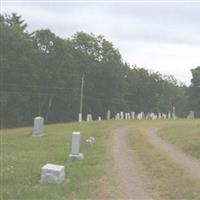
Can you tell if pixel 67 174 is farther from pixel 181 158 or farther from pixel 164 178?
pixel 181 158

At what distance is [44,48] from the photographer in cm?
8756

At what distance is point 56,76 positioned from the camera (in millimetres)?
84938

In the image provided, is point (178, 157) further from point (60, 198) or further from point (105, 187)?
point (60, 198)

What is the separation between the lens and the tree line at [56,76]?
265 ft

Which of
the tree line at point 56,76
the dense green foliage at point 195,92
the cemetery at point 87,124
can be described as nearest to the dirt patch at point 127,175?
the cemetery at point 87,124

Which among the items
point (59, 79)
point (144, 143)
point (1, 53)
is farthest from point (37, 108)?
point (144, 143)

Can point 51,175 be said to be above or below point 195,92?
below

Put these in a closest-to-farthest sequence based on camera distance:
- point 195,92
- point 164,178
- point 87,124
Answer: point 164,178, point 87,124, point 195,92

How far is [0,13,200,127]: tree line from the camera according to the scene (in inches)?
3179

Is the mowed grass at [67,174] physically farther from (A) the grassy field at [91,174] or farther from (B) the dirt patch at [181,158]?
(B) the dirt patch at [181,158]

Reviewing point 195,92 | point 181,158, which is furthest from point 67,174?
point 195,92

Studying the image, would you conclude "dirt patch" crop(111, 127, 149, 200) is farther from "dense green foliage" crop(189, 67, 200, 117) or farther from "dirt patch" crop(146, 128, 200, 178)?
"dense green foliage" crop(189, 67, 200, 117)

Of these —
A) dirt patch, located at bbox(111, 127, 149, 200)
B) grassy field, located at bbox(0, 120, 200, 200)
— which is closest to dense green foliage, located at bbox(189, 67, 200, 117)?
grassy field, located at bbox(0, 120, 200, 200)

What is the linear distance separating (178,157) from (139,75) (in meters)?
91.3
